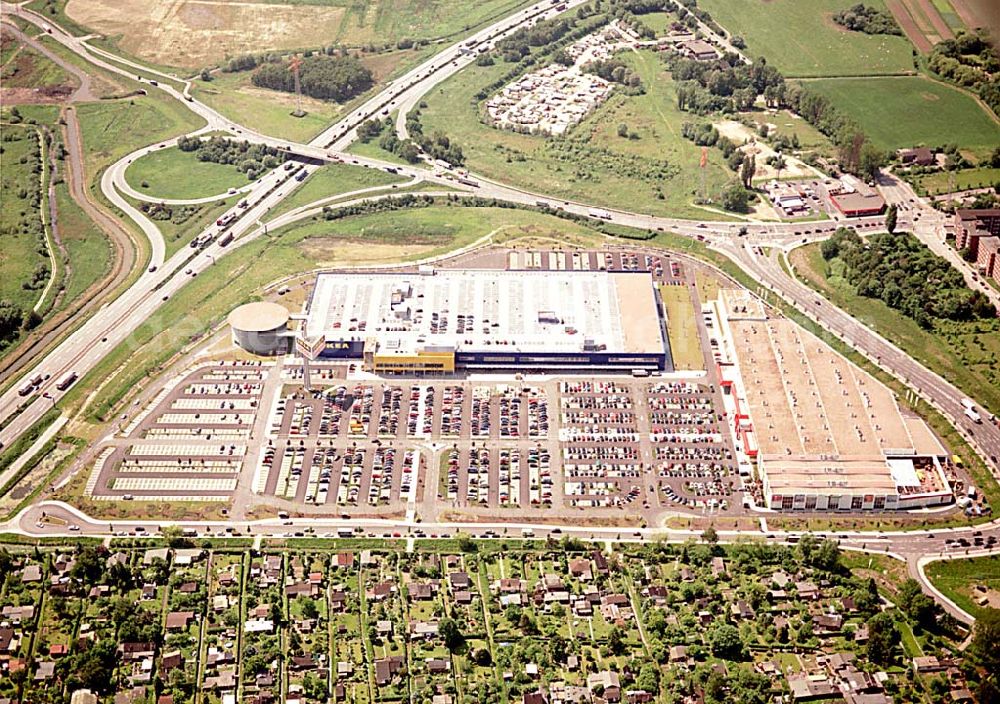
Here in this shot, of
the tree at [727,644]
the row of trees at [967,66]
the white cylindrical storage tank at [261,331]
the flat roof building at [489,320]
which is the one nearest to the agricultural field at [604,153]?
the flat roof building at [489,320]

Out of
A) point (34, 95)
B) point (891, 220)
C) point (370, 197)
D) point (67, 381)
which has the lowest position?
point (67, 381)

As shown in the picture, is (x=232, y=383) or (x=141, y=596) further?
(x=232, y=383)

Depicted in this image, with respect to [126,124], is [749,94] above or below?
above

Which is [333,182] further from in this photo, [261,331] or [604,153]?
[261,331]

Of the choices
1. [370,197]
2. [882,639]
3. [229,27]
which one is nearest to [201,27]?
[229,27]

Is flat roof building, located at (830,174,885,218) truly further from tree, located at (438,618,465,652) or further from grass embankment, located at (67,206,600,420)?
tree, located at (438,618,465,652)

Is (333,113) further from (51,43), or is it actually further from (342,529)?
(342,529)

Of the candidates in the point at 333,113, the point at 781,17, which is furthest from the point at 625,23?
the point at 333,113

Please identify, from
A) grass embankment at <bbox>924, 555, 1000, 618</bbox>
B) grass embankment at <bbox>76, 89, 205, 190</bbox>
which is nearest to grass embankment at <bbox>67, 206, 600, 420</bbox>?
grass embankment at <bbox>76, 89, 205, 190</bbox>
